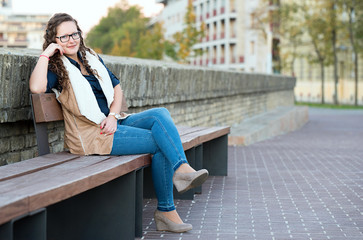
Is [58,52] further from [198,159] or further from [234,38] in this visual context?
[234,38]

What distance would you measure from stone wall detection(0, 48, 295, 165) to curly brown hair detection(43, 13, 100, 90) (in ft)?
0.70

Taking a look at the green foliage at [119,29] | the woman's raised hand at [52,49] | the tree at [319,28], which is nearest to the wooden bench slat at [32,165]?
the woman's raised hand at [52,49]

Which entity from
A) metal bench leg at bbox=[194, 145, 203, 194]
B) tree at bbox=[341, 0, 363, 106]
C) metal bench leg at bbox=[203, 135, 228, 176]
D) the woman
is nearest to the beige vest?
the woman

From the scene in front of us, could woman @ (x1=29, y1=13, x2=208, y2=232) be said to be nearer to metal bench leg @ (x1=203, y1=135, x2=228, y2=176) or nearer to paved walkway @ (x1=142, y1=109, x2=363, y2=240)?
paved walkway @ (x1=142, y1=109, x2=363, y2=240)

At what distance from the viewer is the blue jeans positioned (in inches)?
187

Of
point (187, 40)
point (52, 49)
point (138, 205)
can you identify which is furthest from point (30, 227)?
point (187, 40)

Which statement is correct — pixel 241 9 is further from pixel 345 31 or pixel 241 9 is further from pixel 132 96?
pixel 132 96

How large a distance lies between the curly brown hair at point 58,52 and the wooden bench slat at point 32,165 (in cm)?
54

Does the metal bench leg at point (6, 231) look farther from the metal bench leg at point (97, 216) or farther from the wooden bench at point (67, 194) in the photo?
the metal bench leg at point (97, 216)

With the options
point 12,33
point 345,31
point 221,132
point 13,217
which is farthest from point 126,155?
point 12,33

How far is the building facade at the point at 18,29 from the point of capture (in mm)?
173000

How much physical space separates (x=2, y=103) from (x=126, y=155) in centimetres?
92

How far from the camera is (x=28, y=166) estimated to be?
404 cm

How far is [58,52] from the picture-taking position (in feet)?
16.6
